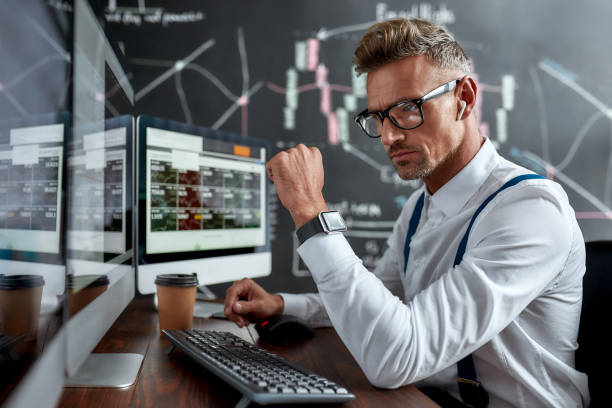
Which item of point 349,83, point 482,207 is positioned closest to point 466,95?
point 482,207

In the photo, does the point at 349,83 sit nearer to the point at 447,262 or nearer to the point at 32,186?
the point at 447,262

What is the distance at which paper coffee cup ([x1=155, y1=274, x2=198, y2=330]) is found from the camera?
2.93ft

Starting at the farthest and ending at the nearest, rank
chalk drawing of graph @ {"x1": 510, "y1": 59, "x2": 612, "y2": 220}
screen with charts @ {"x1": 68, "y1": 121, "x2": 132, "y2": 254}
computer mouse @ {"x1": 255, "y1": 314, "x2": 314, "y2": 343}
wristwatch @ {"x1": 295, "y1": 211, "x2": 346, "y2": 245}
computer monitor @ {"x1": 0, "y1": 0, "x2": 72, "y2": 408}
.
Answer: chalk drawing of graph @ {"x1": 510, "y1": 59, "x2": 612, "y2": 220}, computer mouse @ {"x1": 255, "y1": 314, "x2": 314, "y2": 343}, wristwatch @ {"x1": 295, "y1": 211, "x2": 346, "y2": 245}, screen with charts @ {"x1": 68, "y1": 121, "x2": 132, "y2": 254}, computer monitor @ {"x1": 0, "y1": 0, "x2": 72, "y2": 408}

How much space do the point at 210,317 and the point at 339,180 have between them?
1101 millimetres

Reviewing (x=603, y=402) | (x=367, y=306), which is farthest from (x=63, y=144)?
→ (x=603, y=402)

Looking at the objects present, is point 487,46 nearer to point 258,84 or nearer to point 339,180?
point 339,180

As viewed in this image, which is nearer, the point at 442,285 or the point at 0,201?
the point at 0,201

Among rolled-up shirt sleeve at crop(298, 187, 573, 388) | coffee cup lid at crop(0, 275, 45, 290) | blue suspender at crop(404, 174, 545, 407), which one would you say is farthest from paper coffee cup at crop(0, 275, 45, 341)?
blue suspender at crop(404, 174, 545, 407)

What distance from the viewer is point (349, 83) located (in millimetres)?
2051

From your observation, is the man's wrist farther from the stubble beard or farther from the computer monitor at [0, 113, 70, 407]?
the computer monitor at [0, 113, 70, 407]

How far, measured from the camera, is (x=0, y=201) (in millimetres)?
420

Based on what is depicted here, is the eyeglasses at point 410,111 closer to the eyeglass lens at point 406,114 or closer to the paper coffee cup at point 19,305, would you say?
the eyeglass lens at point 406,114

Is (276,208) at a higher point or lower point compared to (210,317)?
higher

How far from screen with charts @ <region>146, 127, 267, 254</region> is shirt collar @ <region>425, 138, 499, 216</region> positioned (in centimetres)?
54
